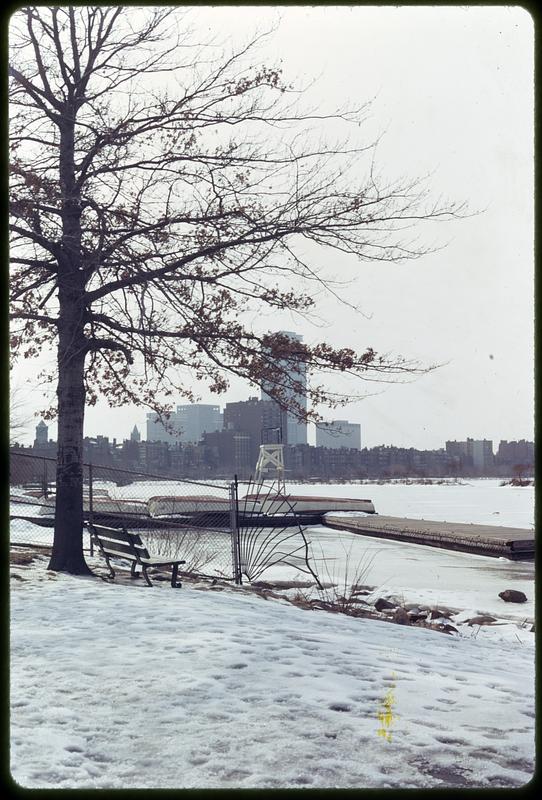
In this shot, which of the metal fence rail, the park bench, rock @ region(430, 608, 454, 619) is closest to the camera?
rock @ region(430, 608, 454, 619)

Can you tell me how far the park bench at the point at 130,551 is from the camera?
33.9 ft

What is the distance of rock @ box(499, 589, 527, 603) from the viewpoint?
11273 millimetres

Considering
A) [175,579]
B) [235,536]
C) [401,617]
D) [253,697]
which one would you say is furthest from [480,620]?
[253,697]

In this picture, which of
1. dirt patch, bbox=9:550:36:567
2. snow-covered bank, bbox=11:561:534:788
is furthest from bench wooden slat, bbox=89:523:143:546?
snow-covered bank, bbox=11:561:534:788

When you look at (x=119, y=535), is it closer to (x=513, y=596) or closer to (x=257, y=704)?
(x=513, y=596)

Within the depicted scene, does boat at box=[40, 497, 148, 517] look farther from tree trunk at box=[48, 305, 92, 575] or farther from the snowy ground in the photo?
the snowy ground

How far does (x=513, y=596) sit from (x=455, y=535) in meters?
7.14

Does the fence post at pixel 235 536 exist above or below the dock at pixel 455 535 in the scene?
above

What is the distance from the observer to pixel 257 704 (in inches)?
192

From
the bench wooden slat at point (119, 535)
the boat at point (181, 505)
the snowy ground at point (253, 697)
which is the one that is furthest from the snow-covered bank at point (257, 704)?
the boat at point (181, 505)

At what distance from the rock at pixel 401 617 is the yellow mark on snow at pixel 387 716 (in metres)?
4.03

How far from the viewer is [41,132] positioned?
39.7ft

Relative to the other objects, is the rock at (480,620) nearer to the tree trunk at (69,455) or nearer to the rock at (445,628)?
the rock at (445,628)

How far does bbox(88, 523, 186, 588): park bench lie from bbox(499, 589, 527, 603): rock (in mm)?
4701
